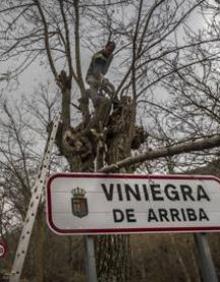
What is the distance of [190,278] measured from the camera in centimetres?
2392

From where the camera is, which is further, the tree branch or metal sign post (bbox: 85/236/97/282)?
metal sign post (bbox: 85/236/97/282)

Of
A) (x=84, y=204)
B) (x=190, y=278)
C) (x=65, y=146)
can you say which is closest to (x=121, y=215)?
(x=84, y=204)

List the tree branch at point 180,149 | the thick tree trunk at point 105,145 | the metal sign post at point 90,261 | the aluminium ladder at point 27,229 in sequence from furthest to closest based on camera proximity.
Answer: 1. the thick tree trunk at point 105,145
2. the aluminium ladder at point 27,229
3. the metal sign post at point 90,261
4. the tree branch at point 180,149

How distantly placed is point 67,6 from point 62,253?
26868 millimetres

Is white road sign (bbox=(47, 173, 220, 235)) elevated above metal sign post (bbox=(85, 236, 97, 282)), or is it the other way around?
white road sign (bbox=(47, 173, 220, 235))

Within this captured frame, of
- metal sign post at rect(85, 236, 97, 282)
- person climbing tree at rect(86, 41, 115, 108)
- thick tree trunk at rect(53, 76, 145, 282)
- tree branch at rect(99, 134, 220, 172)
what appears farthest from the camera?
person climbing tree at rect(86, 41, 115, 108)

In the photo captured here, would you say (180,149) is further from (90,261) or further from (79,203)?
(90,261)

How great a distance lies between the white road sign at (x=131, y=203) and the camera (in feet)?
8.30

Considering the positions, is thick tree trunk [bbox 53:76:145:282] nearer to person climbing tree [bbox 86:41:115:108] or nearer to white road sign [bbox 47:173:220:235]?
person climbing tree [bbox 86:41:115:108]

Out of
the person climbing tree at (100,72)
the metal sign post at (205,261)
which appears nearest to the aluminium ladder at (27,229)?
the metal sign post at (205,261)

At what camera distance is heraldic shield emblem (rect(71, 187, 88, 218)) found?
254 cm

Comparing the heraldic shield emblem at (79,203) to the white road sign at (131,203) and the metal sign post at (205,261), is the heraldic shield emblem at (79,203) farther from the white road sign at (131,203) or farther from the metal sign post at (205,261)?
the metal sign post at (205,261)

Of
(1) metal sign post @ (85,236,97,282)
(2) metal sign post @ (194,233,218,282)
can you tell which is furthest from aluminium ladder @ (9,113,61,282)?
(2) metal sign post @ (194,233,218,282)

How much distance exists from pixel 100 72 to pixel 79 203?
5.13m
